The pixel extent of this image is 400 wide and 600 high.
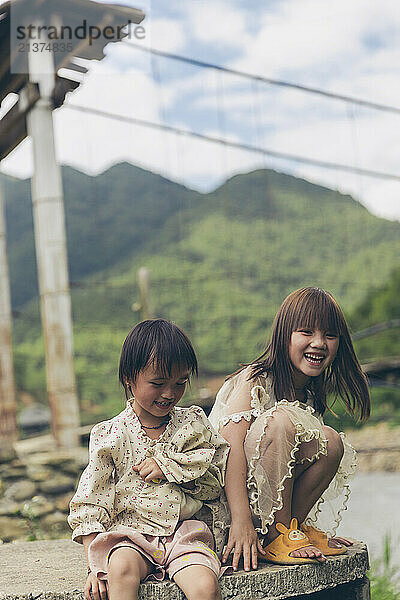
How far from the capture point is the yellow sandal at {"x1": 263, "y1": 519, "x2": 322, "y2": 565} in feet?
6.22

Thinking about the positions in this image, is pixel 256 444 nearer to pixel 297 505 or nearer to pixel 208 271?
pixel 297 505

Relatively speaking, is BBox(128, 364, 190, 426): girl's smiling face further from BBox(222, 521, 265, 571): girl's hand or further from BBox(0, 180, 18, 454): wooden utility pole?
BBox(0, 180, 18, 454): wooden utility pole

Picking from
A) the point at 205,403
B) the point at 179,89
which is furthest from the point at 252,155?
the point at 205,403

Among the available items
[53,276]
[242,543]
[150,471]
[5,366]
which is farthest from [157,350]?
[5,366]

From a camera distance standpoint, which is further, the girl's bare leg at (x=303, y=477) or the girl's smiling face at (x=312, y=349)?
the girl's smiling face at (x=312, y=349)

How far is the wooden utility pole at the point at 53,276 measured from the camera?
4.76 meters

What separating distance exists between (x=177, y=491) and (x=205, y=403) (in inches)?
209

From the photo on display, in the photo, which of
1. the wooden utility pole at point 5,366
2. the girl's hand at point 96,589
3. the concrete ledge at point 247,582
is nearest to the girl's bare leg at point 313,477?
the concrete ledge at point 247,582

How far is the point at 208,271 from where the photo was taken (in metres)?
20.5

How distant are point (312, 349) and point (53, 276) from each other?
3.02m

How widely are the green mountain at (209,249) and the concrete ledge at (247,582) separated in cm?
1622

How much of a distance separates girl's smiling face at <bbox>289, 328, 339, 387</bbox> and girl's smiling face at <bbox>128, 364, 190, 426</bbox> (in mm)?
349

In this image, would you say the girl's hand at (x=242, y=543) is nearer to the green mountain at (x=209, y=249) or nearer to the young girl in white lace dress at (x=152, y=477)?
the young girl in white lace dress at (x=152, y=477)

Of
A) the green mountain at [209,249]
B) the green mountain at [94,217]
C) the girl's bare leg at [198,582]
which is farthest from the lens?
the green mountain at [94,217]
